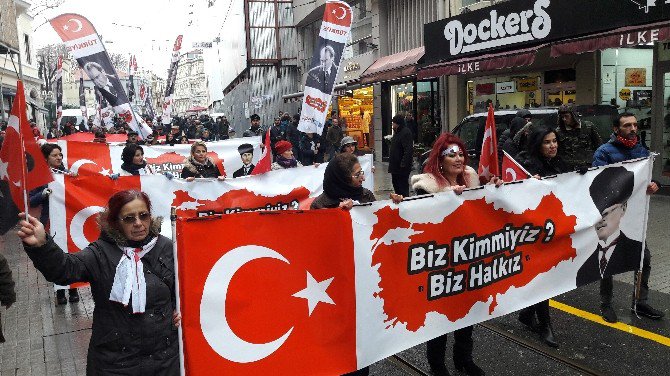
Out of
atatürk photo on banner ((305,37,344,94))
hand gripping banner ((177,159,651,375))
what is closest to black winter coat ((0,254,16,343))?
hand gripping banner ((177,159,651,375))

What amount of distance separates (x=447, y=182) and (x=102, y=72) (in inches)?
318

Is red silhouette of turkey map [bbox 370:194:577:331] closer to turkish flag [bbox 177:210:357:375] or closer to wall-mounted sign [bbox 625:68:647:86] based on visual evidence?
turkish flag [bbox 177:210:357:375]

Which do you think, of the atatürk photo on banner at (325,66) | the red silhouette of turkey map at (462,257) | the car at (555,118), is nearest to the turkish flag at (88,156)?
the atatürk photo on banner at (325,66)

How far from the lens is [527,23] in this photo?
41.4ft

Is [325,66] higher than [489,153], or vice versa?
[325,66]

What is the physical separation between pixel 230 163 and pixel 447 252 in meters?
6.81

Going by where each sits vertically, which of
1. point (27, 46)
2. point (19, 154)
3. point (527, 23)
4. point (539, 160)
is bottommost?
point (539, 160)

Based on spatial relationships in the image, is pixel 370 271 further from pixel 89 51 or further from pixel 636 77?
pixel 636 77

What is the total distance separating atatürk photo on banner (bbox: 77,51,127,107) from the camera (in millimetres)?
10164

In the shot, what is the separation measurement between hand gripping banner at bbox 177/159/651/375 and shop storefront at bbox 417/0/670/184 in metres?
6.45

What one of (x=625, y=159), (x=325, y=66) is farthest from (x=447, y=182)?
(x=325, y=66)

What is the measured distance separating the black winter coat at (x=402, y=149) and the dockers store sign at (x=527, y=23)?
165 inches

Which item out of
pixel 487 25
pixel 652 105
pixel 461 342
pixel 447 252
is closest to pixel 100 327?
pixel 447 252

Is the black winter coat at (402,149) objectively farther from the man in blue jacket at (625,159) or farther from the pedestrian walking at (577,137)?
the man in blue jacket at (625,159)
